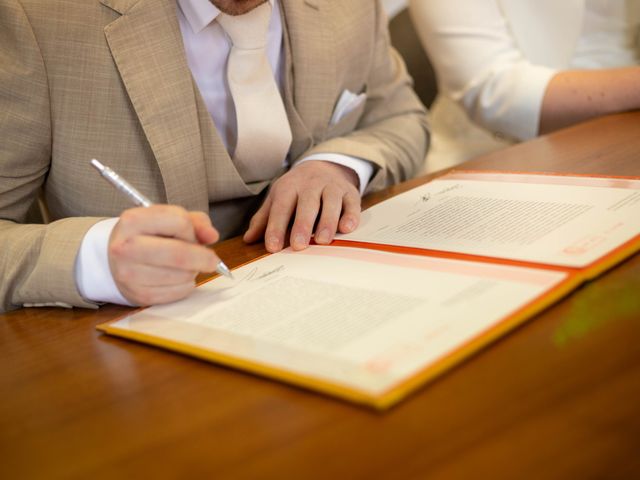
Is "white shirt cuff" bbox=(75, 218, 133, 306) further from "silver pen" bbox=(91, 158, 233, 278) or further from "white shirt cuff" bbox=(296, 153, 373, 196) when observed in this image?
"white shirt cuff" bbox=(296, 153, 373, 196)

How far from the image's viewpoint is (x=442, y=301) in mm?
586

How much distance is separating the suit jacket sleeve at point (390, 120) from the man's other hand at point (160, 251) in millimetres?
509

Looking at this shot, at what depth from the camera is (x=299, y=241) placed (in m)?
0.82

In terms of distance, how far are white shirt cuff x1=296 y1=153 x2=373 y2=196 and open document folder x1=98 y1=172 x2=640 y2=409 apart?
0.18m

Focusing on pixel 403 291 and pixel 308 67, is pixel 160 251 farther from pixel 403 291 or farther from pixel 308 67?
pixel 308 67

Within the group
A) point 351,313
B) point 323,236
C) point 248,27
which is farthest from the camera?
point 248,27

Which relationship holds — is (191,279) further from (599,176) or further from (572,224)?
(599,176)

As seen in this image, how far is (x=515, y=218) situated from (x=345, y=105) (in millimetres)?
530

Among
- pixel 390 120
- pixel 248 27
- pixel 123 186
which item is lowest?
pixel 390 120

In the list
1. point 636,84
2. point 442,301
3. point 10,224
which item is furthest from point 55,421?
point 636,84

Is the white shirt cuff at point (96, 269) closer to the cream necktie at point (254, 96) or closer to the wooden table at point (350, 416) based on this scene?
the wooden table at point (350, 416)

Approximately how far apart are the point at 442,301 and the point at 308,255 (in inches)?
9.3

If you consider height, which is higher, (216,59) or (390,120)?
(216,59)

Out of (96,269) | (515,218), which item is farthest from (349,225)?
(96,269)
